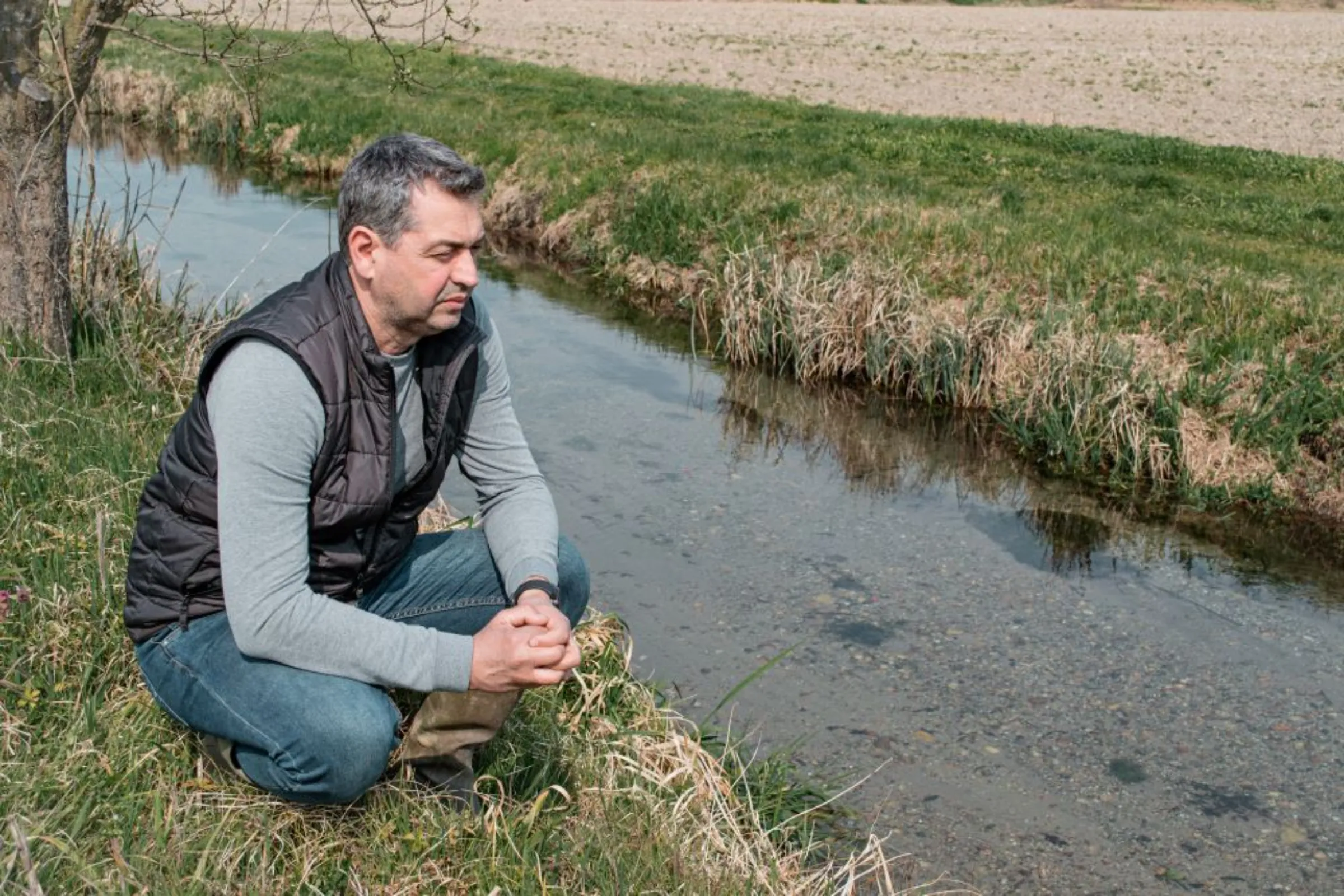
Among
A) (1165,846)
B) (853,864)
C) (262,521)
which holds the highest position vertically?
(262,521)

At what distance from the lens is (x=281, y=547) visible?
2799 millimetres

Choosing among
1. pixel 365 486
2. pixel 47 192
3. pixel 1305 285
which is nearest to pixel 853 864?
pixel 365 486

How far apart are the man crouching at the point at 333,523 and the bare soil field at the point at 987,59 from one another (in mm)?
17842

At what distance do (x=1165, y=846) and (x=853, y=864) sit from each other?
1.46 m

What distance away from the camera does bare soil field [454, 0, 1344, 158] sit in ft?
75.3

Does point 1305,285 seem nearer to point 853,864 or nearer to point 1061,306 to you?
point 1061,306

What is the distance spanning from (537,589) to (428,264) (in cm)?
79

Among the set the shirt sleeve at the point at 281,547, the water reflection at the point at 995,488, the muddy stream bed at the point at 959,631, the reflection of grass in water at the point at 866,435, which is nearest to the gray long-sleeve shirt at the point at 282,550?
the shirt sleeve at the point at 281,547

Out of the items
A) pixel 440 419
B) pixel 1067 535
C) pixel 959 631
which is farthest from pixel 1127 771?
pixel 440 419

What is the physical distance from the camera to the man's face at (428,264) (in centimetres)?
292

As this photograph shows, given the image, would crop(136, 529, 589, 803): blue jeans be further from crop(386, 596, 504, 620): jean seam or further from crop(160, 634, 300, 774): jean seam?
crop(386, 596, 504, 620): jean seam

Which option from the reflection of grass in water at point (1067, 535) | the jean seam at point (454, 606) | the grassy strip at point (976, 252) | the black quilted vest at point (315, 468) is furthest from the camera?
the grassy strip at point (976, 252)

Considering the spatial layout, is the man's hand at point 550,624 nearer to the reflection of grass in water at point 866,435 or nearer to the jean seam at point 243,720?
the jean seam at point 243,720

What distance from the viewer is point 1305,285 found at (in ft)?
30.7
